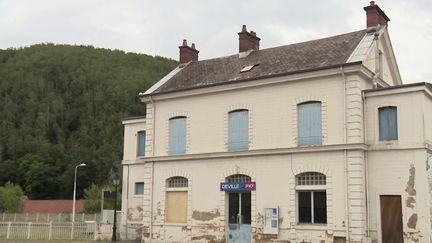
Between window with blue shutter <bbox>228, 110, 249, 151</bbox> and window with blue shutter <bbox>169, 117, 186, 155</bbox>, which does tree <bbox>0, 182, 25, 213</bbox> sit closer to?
window with blue shutter <bbox>169, 117, 186, 155</bbox>

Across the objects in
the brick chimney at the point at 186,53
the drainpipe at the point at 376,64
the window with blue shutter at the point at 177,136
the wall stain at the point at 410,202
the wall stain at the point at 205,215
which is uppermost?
the brick chimney at the point at 186,53

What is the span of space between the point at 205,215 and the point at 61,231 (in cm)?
940

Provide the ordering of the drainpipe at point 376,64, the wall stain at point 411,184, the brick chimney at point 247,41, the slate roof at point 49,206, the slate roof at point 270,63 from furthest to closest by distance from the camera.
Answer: the slate roof at point 49,206, the brick chimney at point 247,41, the slate roof at point 270,63, the drainpipe at point 376,64, the wall stain at point 411,184

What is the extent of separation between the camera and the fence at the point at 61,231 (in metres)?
29.4

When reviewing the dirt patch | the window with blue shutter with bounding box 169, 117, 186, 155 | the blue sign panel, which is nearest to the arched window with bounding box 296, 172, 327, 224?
the dirt patch

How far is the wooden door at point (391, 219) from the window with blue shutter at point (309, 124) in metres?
3.72

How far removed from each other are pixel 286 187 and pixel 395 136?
16.9 feet

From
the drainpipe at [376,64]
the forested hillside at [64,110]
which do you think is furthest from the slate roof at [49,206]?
the drainpipe at [376,64]

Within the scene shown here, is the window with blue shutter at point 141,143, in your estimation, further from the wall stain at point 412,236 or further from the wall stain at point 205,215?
the wall stain at point 412,236

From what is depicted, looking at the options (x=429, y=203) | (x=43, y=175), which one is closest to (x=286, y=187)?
(x=429, y=203)

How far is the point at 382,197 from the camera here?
21766 mm

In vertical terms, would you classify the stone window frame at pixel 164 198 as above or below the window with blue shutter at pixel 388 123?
below

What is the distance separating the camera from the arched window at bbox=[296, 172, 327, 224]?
2261 cm

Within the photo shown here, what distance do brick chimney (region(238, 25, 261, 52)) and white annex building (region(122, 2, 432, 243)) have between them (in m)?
0.06
